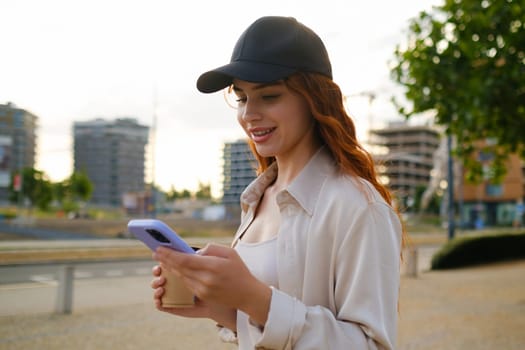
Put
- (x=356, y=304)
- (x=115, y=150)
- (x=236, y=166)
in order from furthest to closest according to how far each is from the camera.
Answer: (x=115, y=150) → (x=236, y=166) → (x=356, y=304)

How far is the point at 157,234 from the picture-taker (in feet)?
3.73

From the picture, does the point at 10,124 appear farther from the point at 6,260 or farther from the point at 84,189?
the point at 84,189

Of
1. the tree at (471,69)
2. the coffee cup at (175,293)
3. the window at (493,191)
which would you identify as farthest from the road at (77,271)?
the window at (493,191)

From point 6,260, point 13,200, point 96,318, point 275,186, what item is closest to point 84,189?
point 13,200

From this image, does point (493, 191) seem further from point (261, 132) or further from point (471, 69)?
point (261, 132)

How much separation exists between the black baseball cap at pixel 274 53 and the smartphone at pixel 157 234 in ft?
1.48

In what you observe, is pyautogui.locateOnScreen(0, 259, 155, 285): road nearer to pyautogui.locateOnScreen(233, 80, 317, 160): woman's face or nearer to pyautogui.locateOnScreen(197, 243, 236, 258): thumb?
pyautogui.locateOnScreen(233, 80, 317, 160): woman's face

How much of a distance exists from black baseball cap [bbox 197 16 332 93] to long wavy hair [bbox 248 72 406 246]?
4 centimetres

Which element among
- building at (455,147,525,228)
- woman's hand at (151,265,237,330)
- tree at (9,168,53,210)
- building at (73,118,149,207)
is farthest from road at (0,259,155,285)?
building at (455,147,525,228)

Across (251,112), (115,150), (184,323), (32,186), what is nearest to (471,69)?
(184,323)

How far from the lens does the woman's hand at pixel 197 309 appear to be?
4.58 feet

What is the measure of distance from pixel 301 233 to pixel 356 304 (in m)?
0.24

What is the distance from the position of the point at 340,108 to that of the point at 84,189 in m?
57.2

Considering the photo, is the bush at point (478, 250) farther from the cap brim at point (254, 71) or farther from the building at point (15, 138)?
the cap brim at point (254, 71)
